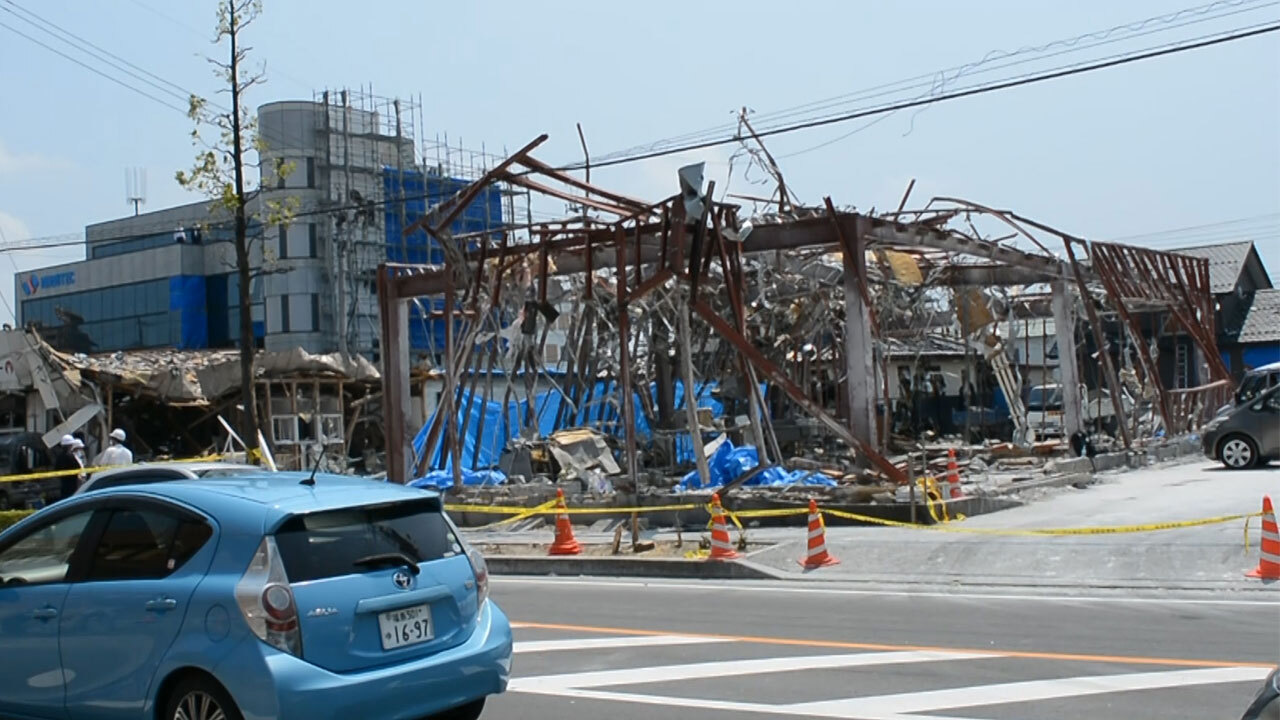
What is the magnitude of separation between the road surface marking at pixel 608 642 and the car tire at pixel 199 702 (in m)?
4.52

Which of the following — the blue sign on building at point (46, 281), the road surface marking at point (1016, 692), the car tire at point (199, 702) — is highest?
the blue sign on building at point (46, 281)

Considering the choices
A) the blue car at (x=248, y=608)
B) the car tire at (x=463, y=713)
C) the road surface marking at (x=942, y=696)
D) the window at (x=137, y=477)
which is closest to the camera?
the blue car at (x=248, y=608)

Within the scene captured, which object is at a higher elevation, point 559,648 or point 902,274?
point 902,274

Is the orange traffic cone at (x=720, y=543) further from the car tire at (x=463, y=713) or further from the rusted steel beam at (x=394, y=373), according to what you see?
the rusted steel beam at (x=394, y=373)

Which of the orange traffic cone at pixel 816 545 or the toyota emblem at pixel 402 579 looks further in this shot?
the orange traffic cone at pixel 816 545

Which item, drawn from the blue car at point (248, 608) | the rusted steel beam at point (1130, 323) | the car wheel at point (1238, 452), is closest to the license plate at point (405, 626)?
the blue car at point (248, 608)

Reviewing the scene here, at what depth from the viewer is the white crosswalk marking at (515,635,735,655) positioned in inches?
440

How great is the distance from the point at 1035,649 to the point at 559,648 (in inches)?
154

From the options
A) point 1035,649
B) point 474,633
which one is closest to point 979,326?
point 1035,649

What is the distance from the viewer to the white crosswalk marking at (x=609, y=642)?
11.2 meters

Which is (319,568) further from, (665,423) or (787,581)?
(665,423)

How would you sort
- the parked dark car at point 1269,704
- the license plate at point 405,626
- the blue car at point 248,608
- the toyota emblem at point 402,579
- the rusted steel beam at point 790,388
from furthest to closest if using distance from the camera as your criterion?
the rusted steel beam at point 790,388 < the toyota emblem at point 402,579 < the license plate at point 405,626 < the blue car at point 248,608 < the parked dark car at point 1269,704

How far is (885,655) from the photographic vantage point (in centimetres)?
1026

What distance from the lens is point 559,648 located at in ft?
36.7
